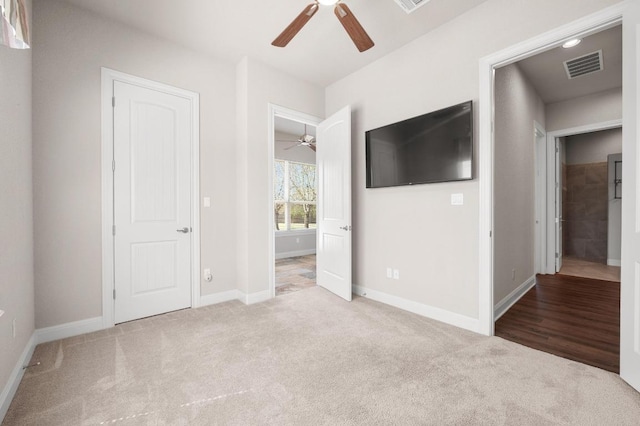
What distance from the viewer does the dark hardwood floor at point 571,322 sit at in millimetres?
2234

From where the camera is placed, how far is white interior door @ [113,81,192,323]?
2.78m

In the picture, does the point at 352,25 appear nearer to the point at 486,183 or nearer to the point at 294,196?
the point at 486,183

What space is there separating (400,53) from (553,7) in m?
1.39

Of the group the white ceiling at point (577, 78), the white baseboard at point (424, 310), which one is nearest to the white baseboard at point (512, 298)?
the white baseboard at point (424, 310)

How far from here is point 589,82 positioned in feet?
13.1

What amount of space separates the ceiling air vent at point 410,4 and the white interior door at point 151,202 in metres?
2.44

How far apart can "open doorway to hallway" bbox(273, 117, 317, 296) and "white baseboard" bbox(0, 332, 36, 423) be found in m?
4.17

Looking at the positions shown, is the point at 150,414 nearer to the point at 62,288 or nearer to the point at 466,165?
the point at 62,288

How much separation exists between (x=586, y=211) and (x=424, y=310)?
5489 mm

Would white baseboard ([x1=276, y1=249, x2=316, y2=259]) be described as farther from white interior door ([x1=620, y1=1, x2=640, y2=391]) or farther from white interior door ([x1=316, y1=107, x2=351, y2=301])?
white interior door ([x1=620, y1=1, x2=640, y2=391])

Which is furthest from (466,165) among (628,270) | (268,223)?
(268,223)

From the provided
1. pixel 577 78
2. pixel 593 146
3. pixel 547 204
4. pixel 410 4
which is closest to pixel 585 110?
pixel 577 78

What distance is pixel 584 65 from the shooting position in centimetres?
350

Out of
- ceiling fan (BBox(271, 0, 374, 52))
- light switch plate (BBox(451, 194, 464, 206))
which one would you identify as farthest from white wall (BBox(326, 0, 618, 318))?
ceiling fan (BBox(271, 0, 374, 52))
